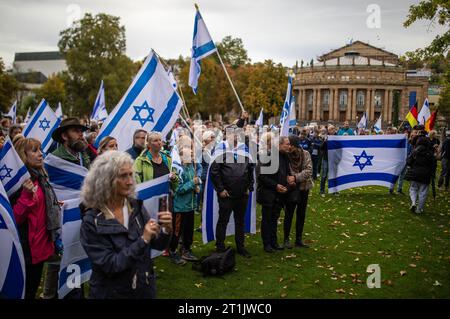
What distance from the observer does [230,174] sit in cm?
725

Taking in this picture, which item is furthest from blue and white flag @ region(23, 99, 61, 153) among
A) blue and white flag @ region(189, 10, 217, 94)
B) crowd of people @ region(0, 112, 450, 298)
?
blue and white flag @ region(189, 10, 217, 94)

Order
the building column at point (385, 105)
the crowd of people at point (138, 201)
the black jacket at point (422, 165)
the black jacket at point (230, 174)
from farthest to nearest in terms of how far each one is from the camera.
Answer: the building column at point (385, 105)
the black jacket at point (422, 165)
the black jacket at point (230, 174)
the crowd of people at point (138, 201)

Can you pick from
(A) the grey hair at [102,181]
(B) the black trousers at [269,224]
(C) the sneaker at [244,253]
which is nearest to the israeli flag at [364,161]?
(B) the black trousers at [269,224]

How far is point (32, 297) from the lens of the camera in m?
4.63

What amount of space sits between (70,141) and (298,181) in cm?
411

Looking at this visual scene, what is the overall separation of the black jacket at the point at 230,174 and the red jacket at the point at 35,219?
320 centimetres

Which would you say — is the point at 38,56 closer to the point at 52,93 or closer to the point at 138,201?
the point at 52,93

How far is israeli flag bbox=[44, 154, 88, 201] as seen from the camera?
18.0 feet

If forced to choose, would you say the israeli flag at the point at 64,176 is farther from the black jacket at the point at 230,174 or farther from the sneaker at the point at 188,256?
the sneaker at the point at 188,256

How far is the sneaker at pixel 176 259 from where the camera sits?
7109mm

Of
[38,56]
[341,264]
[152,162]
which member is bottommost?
[341,264]

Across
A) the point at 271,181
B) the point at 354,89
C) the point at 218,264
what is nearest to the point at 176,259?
the point at 218,264

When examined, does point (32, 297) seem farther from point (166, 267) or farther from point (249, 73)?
point (249, 73)
